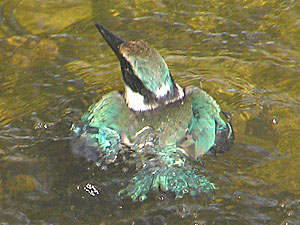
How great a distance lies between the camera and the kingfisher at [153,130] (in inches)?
176

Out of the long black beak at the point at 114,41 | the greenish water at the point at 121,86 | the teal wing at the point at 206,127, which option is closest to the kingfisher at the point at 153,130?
the teal wing at the point at 206,127

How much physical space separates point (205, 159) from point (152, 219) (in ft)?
2.42

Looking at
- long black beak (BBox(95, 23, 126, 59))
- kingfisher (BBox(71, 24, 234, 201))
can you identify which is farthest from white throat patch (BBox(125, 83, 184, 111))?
long black beak (BBox(95, 23, 126, 59))

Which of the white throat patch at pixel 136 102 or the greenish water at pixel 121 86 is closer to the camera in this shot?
the greenish water at pixel 121 86

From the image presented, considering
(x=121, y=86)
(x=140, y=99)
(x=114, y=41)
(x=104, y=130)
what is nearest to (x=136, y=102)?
(x=140, y=99)

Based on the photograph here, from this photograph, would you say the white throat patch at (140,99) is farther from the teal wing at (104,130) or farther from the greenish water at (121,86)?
the greenish water at (121,86)

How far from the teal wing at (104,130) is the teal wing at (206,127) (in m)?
0.49

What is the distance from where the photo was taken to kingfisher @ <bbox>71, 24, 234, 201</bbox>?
4461mm

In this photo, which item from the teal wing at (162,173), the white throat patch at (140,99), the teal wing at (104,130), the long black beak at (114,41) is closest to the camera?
the teal wing at (162,173)

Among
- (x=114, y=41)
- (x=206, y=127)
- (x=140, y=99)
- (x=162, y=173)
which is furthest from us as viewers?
(x=114, y=41)

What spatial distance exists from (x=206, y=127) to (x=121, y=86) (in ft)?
4.56

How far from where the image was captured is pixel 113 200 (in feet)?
14.9

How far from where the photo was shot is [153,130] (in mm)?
4539

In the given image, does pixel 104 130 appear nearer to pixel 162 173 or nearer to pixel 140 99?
pixel 140 99
